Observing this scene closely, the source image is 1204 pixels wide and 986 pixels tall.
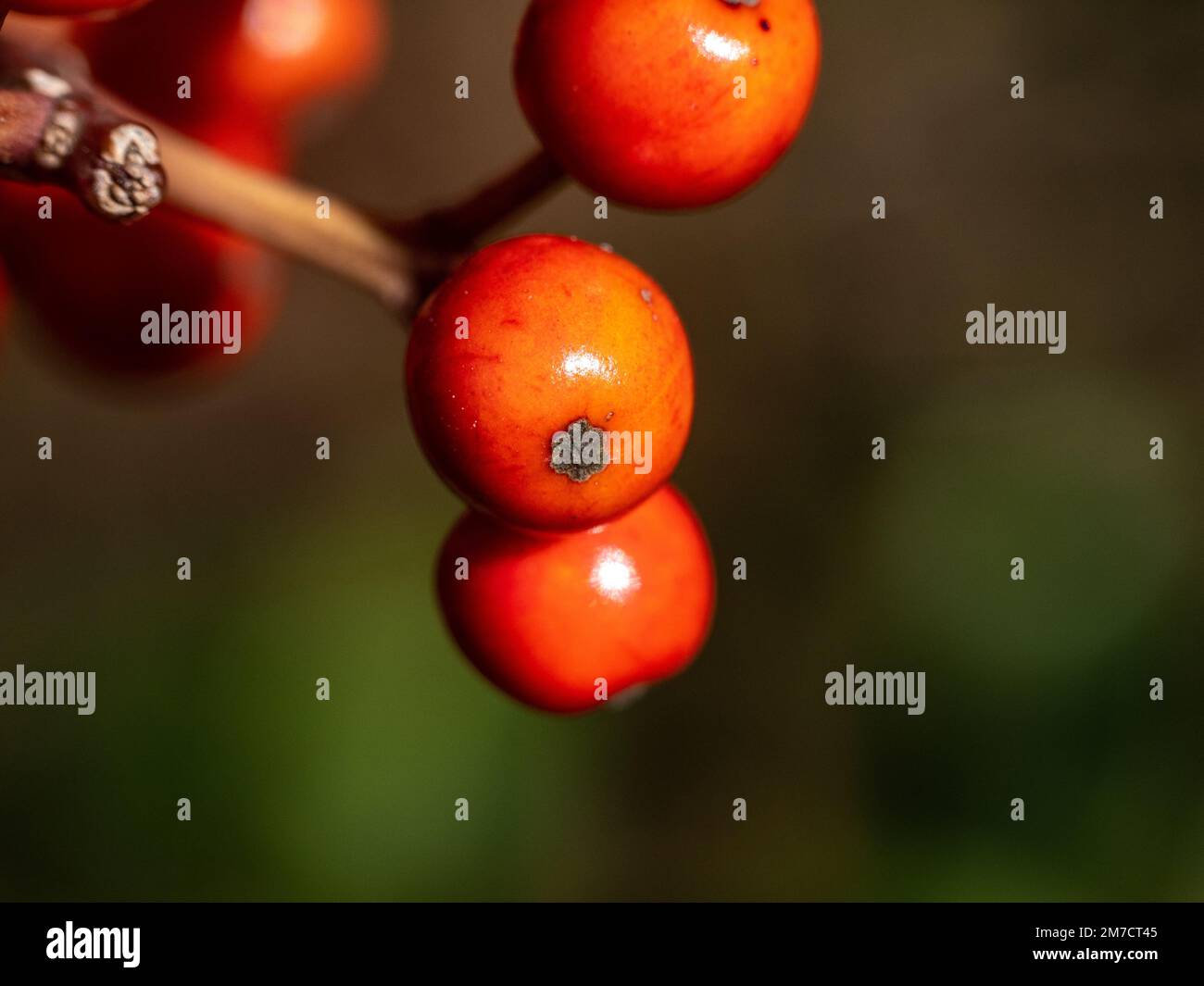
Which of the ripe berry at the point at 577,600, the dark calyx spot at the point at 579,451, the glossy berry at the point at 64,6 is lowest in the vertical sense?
the ripe berry at the point at 577,600

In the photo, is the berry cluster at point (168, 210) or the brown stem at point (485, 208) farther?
the berry cluster at point (168, 210)

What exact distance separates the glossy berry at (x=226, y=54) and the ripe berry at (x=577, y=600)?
0.37 m

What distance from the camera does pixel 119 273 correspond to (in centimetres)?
77

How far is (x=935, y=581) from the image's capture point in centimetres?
153

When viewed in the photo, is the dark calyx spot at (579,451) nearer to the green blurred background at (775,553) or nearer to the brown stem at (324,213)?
the brown stem at (324,213)

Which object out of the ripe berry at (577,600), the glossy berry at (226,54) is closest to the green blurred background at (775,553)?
the glossy berry at (226,54)

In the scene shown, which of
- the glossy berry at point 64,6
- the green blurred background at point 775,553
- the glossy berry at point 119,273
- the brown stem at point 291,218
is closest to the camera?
the glossy berry at point 64,6

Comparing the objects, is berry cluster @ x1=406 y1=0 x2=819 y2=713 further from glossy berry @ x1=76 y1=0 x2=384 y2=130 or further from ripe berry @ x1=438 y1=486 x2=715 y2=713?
glossy berry @ x1=76 y1=0 x2=384 y2=130

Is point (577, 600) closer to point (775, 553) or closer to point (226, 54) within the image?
point (226, 54)

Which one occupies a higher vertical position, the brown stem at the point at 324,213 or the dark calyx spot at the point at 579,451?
the brown stem at the point at 324,213

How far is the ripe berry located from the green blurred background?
90 cm

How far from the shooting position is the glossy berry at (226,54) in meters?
0.77

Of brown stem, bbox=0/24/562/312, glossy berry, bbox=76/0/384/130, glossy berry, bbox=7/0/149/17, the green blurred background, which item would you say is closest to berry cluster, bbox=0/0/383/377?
glossy berry, bbox=76/0/384/130

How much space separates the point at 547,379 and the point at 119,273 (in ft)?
1.30
